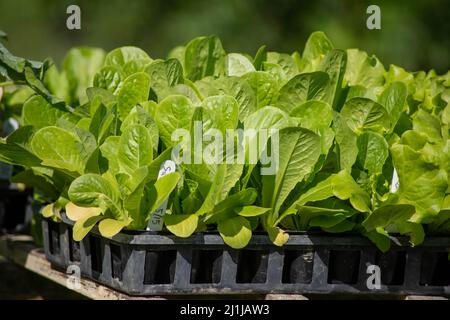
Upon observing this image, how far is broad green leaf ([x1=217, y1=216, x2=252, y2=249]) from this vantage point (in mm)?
1040

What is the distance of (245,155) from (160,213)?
142mm

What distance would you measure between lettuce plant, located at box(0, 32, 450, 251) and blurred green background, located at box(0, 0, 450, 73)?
2334 millimetres

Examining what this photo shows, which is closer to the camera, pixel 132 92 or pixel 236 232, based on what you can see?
pixel 236 232

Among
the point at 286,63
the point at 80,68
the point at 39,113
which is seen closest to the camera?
the point at 39,113

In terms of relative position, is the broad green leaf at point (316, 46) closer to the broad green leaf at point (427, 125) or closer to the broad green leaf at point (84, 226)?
the broad green leaf at point (427, 125)

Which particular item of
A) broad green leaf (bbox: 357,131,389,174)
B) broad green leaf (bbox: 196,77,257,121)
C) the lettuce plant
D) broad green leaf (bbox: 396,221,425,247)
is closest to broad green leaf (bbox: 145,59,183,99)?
the lettuce plant

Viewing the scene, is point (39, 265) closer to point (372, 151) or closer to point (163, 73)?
point (163, 73)

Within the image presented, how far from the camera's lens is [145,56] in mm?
1384

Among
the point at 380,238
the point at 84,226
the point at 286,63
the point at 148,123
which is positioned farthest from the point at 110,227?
the point at 286,63

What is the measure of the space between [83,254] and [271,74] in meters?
0.41

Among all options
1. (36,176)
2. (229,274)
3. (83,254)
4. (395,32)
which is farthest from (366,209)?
(395,32)

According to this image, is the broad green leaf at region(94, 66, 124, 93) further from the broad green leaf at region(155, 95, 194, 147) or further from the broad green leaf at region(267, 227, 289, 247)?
the broad green leaf at region(267, 227, 289, 247)

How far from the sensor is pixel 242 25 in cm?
382
